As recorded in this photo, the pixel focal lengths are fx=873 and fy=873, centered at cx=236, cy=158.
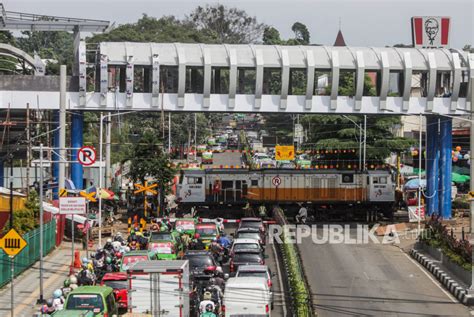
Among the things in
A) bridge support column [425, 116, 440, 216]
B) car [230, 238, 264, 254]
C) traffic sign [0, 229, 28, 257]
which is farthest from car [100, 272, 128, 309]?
bridge support column [425, 116, 440, 216]

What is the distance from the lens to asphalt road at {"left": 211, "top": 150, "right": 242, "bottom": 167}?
101m

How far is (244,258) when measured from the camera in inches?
1297

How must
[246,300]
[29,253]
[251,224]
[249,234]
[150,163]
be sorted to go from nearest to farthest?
[246,300]
[29,253]
[249,234]
[251,224]
[150,163]

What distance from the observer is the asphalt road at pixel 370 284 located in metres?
27.9

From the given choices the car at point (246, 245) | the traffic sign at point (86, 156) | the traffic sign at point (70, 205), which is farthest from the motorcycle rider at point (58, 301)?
the traffic sign at point (86, 156)

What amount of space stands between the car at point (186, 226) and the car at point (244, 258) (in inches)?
353

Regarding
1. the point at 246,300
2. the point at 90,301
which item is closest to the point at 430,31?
the point at 246,300

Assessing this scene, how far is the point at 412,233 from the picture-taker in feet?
155

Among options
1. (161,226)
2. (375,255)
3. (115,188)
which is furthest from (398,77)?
(115,188)

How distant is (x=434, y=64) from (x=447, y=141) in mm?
4786

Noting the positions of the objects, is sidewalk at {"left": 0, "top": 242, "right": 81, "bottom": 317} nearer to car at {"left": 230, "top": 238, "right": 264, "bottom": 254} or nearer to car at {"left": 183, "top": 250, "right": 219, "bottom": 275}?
car at {"left": 183, "top": 250, "right": 219, "bottom": 275}

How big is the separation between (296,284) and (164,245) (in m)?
8.70

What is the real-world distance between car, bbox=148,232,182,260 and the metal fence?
4.82m

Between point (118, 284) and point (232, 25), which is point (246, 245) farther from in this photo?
point (232, 25)
